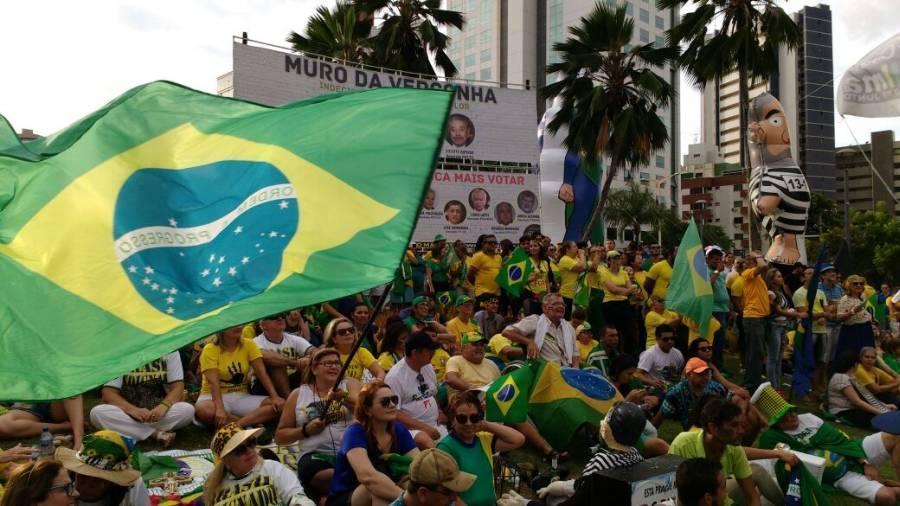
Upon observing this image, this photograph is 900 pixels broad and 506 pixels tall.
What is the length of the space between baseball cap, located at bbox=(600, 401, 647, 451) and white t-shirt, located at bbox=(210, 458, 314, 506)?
5.73 feet

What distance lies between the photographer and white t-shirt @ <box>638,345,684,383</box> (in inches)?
349

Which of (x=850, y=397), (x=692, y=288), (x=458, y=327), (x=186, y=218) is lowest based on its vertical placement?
(x=850, y=397)

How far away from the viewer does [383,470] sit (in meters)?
4.73

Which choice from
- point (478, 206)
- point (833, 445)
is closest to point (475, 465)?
point (833, 445)

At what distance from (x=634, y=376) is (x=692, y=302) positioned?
1.96 m

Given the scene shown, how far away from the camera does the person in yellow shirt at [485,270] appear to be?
1198cm

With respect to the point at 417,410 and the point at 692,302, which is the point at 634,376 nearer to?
the point at 692,302

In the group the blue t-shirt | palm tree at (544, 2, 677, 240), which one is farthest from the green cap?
palm tree at (544, 2, 677, 240)

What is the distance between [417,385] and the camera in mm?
6543

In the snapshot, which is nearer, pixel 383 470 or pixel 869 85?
pixel 383 470

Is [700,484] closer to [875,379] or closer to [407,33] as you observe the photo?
[875,379]

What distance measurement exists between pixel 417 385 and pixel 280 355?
161 cm

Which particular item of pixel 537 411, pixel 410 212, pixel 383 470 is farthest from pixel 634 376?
pixel 410 212

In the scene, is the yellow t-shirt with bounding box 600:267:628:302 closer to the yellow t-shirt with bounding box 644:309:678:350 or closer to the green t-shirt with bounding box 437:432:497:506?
the yellow t-shirt with bounding box 644:309:678:350
